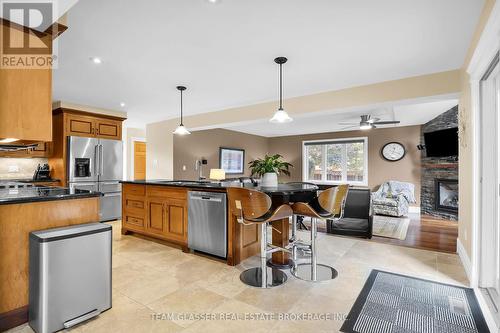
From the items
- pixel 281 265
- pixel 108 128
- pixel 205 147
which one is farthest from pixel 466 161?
pixel 108 128

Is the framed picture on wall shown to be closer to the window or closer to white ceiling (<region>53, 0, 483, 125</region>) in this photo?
the window

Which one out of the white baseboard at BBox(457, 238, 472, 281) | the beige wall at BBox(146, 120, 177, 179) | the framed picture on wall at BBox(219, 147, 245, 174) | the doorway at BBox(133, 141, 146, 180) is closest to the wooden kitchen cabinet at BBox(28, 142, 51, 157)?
the beige wall at BBox(146, 120, 177, 179)

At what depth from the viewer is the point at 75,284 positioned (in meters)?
1.79

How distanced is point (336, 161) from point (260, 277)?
21.6ft

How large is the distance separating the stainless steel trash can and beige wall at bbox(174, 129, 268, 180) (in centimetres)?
444

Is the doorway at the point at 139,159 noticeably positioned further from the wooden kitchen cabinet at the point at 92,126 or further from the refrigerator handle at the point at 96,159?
the refrigerator handle at the point at 96,159

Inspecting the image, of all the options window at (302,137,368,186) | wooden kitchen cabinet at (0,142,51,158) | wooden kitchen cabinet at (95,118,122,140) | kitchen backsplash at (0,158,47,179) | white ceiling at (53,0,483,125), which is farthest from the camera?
window at (302,137,368,186)

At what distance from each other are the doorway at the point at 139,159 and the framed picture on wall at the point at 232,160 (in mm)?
2391

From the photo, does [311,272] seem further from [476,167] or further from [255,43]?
[255,43]

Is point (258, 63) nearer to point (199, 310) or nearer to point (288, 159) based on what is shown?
point (199, 310)

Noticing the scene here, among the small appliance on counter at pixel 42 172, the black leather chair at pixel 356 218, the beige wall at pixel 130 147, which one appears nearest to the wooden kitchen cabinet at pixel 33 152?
the small appliance on counter at pixel 42 172

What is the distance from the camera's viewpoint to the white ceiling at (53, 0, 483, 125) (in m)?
2.03

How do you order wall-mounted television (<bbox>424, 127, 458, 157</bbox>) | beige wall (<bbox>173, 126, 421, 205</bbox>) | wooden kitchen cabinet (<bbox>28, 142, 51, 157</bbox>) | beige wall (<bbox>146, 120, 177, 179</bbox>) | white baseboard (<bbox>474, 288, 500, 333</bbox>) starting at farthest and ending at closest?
beige wall (<bbox>173, 126, 421, 205</bbox>) < beige wall (<bbox>146, 120, 177, 179</bbox>) < wall-mounted television (<bbox>424, 127, 458, 157</bbox>) < wooden kitchen cabinet (<bbox>28, 142, 51, 157</bbox>) < white baseboard (<bbox>474, 288, 500, 333</bbox>)
